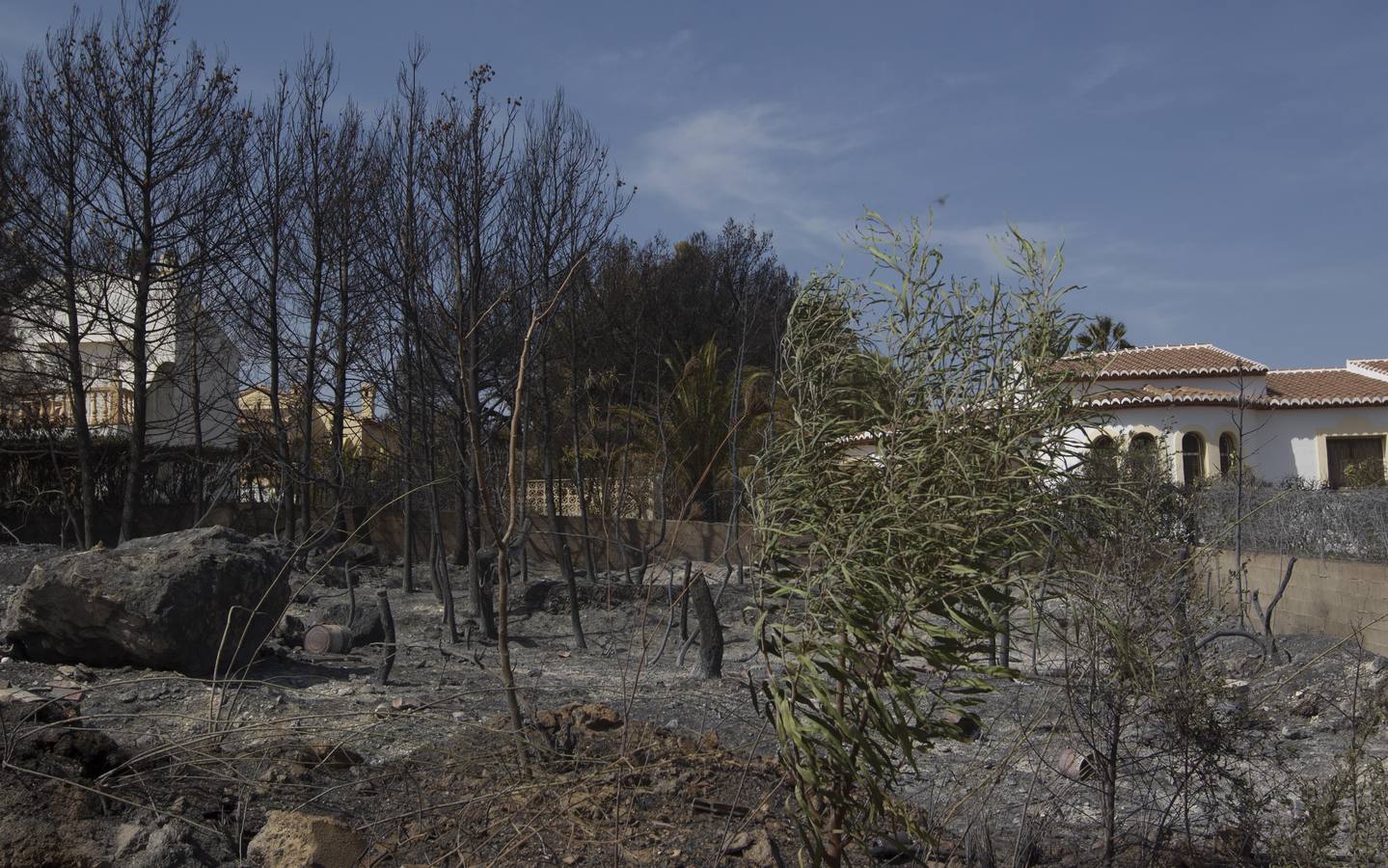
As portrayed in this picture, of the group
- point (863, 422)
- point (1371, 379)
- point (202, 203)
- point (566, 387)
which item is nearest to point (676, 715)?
point (863, 422)

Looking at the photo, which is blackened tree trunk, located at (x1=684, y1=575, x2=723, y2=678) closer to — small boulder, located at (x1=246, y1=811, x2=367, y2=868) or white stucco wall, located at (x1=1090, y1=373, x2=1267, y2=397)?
small boulder, located at (x1=246, y1=811, x2=367, y2=868)

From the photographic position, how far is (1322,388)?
27719mm

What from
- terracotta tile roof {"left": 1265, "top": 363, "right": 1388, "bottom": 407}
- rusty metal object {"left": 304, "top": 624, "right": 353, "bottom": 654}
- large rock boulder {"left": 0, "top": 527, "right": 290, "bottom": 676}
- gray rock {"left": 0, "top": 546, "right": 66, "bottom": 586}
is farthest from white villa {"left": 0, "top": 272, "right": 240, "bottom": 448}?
terracotta tile roof {"left": 1265, "top": 363, "right": 1388, "bottom": 407}

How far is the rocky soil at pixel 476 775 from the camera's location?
157 inches

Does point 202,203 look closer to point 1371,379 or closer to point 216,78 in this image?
point 216,78

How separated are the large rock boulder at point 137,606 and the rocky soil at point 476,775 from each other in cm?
20

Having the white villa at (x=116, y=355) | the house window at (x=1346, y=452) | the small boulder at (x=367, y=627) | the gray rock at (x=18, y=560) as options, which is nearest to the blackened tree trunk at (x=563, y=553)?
the small boulder at (x=367, y=627)

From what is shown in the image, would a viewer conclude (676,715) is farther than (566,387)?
No

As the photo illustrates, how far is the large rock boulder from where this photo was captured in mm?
7426

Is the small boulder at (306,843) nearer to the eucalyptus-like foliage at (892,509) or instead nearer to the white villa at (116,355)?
the eucalyptus-like foliage at (892,509)

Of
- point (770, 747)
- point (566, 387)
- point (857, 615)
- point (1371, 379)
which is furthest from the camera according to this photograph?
point (1371, 379)

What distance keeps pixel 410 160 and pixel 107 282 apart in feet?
18.7

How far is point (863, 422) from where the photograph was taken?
3.30 m

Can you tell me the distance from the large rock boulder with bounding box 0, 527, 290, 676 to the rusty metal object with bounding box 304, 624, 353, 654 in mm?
1543
